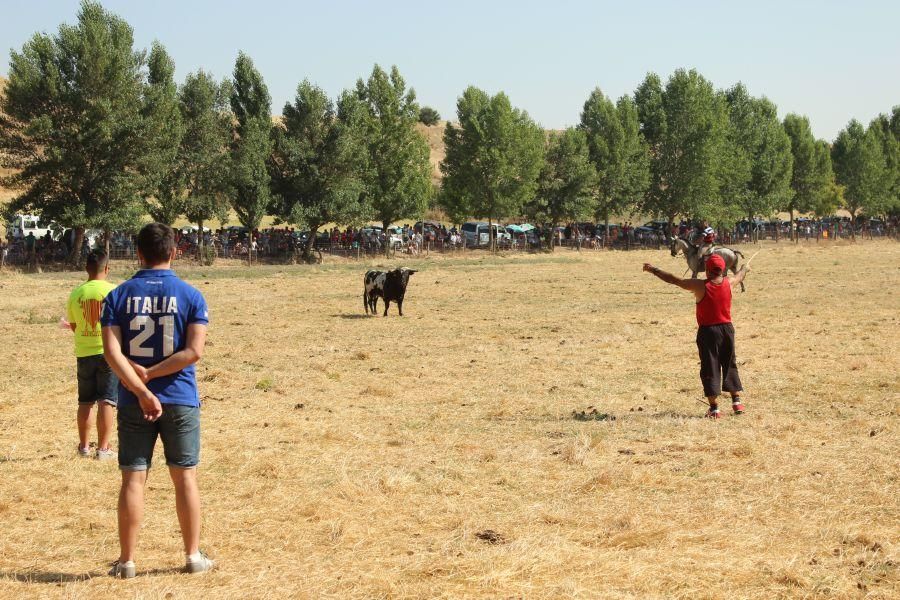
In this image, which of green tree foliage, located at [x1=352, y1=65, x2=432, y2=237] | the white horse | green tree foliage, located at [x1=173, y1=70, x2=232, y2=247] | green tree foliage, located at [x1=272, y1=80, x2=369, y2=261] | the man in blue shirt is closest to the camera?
the man in blue shirt

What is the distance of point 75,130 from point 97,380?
34.6 meters

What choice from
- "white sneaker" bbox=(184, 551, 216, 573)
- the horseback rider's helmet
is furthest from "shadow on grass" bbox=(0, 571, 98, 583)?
the horseback rider's helmet

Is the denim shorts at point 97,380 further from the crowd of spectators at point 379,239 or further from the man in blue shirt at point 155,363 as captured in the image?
the crowd of spectators at point 379,239

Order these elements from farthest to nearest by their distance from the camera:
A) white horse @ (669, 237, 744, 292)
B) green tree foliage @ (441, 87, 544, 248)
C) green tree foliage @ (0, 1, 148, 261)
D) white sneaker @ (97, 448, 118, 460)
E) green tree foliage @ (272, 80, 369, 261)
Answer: green tree foliage @ (441, 87, 544, 248), green tree foliage @ (272, 80, 369, 261), green tree foliage @ (0, 1, 148, 261), white horse @ (669, 237, 744, 292), white sneaker @ (97, 448, 118, 460)

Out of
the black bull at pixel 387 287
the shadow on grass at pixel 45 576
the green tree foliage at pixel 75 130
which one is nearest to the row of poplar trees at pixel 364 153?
the green tree foliage at pixel 75 130

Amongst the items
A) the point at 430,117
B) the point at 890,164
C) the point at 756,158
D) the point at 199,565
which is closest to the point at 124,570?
the point at 199,565

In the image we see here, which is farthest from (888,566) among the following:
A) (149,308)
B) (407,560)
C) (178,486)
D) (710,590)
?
(149,308)

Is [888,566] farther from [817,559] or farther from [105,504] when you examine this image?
[105,504]

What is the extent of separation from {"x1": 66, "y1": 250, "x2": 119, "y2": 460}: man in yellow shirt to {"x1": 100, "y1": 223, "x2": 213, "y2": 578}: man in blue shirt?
3055mm

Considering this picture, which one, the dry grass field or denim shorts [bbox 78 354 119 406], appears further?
denim shorts [bbox 78 354 119 406]

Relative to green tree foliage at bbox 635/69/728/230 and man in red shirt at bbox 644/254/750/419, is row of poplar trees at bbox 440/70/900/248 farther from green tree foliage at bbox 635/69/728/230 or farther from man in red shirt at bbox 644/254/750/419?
man in red shirt at bbox 644/254/750/419

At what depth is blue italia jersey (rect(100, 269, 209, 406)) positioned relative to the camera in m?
5.81

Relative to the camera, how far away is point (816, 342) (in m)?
16.8

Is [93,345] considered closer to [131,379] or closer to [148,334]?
[148,334]
